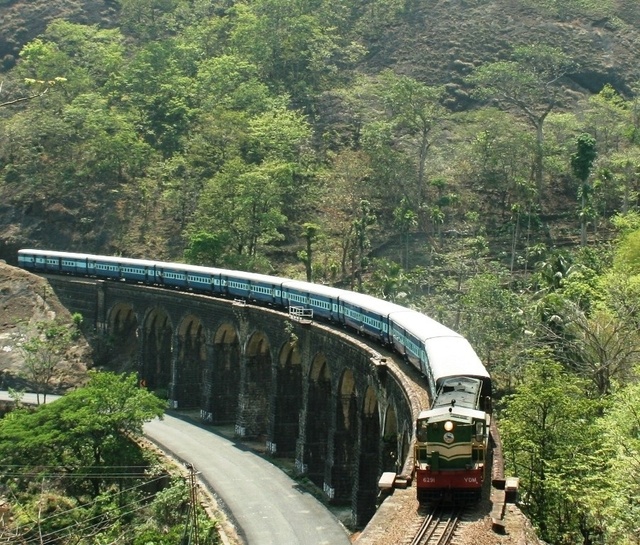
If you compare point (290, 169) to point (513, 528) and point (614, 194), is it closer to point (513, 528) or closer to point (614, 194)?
point (614, 194)

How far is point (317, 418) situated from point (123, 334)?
25.1 m

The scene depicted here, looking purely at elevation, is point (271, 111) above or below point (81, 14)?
below

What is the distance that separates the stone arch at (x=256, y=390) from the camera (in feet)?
161

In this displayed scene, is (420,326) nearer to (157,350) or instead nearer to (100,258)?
(157,350)

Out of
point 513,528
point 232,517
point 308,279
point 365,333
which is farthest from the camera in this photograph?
point 308,279

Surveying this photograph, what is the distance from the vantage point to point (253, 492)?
40094mm

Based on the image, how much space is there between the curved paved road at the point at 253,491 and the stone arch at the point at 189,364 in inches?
190

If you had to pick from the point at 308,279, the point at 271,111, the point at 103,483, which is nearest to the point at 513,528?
the point at 103,483

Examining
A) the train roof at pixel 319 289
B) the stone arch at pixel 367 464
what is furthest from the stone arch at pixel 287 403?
the stone arch at pixel 367 464

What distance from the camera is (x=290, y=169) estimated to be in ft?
245

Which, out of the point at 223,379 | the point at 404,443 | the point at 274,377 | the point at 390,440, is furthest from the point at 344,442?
the point at 223,379

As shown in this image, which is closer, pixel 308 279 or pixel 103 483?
pixel 103 483

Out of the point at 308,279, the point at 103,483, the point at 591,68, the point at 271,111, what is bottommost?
the point at 103,483

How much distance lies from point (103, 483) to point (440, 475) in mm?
24936
